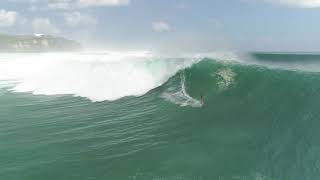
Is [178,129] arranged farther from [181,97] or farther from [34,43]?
[34,43]

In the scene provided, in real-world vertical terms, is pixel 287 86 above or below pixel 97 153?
above

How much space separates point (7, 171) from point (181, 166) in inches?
161

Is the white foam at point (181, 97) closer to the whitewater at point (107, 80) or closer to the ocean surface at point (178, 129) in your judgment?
the ocean surface at point (178, 129)

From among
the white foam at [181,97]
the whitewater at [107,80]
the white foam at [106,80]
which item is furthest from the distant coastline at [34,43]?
the white foam at [181,97]

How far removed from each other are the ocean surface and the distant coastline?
399 ft

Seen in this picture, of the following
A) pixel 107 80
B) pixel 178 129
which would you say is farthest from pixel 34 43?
pixel 178 129

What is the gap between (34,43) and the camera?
147 meters

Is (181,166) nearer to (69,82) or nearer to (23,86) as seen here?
(69,82)

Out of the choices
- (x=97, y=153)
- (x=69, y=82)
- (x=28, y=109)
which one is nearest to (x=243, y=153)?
(x=97, y=153)

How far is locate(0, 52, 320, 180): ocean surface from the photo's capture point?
31.3 ft

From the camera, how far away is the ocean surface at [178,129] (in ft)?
31.3

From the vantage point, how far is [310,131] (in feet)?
36.4

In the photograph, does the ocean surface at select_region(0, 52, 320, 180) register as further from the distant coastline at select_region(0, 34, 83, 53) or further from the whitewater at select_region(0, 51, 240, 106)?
the distant coastline at select_region(0, 34, 83, 53)

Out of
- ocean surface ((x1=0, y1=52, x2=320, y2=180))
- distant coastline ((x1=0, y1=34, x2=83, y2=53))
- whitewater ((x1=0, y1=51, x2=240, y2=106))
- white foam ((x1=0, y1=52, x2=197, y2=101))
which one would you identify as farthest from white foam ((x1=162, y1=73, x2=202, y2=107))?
distant coastline ((x1=0, y1=34, x2=83, y2=53))
